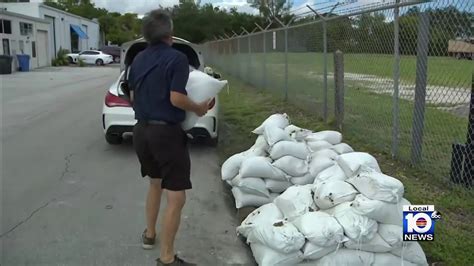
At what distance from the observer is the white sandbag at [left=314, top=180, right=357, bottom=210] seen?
3693 mm

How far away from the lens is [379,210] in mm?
3467

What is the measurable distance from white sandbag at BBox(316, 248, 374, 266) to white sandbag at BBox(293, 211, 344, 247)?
8 centimetres

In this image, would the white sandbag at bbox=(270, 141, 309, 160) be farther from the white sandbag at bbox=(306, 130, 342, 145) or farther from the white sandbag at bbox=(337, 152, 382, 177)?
the white sandbag at bbox=(337, 152, 382, 177)

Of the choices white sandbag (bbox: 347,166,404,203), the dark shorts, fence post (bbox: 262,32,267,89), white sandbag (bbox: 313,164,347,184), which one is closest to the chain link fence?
white sandbag (bbox: 313,164,347,184)

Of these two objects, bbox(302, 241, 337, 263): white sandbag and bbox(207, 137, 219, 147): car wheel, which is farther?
bbox(207, 137, 219, 147): car wheel

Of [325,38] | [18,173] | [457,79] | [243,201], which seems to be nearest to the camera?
[243,201]

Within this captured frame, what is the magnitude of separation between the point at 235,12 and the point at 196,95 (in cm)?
7867

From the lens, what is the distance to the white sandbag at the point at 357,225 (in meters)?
3.41

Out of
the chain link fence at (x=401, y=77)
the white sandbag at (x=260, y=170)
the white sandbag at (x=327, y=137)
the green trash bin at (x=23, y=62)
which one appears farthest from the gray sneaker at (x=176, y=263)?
the green trash bin at (x=23, y=62)

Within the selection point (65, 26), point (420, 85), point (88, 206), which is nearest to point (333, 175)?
point (420, 85)

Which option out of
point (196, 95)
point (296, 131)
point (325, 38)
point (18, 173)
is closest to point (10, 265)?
point (196, 95)

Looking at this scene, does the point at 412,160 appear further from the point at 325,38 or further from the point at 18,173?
the point at 18,173

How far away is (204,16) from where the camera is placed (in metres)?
75.4

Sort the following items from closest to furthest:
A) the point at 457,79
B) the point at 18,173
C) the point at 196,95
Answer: the point at 196,95 < the point at 457,79 < the point at 18,173
